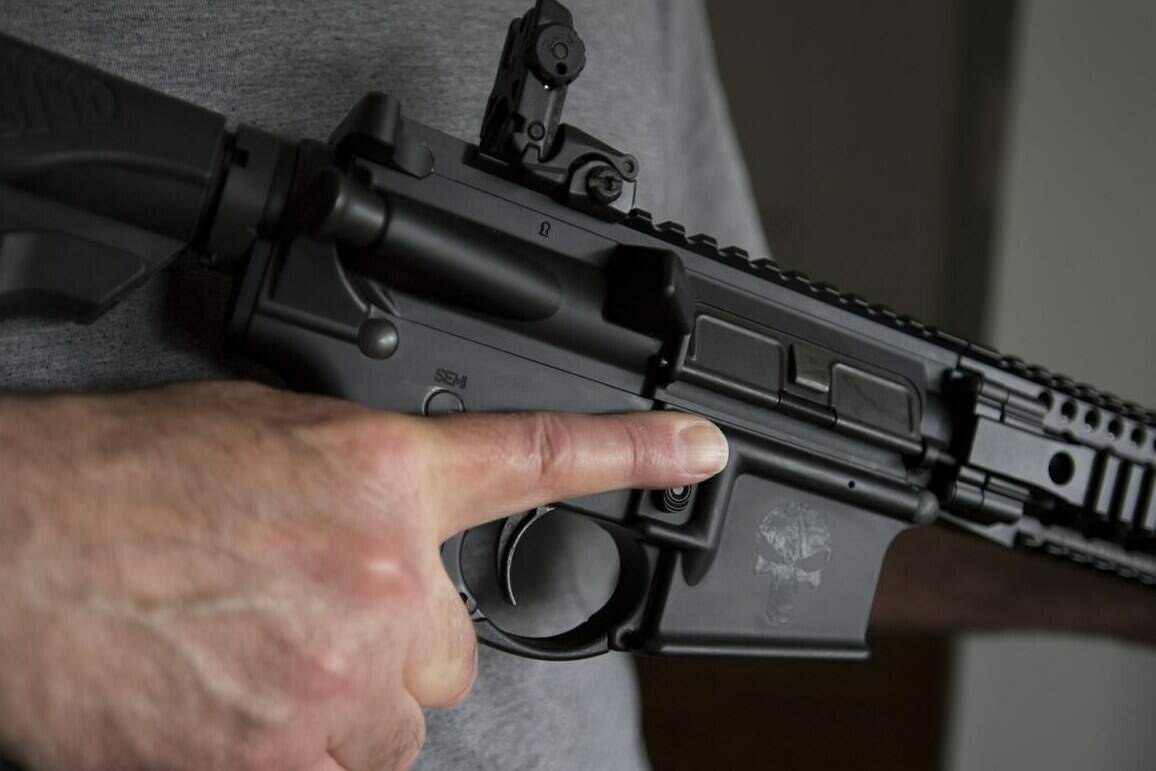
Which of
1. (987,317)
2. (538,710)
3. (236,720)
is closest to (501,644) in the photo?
(538,710)

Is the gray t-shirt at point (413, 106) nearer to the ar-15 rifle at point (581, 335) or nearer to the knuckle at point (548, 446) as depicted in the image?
the ar-15 rifle at point (581, 335)

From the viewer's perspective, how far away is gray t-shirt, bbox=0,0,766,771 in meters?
0.67

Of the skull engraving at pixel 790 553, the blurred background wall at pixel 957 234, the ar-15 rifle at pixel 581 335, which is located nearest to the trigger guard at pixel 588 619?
the ar-15 rifle at pixel 581 335

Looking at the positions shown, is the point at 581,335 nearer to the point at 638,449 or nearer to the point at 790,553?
the point at 638,449

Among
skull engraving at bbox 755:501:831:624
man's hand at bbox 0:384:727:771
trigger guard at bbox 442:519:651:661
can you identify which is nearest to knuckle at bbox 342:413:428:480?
man's hand at bbox 0:384:727:771

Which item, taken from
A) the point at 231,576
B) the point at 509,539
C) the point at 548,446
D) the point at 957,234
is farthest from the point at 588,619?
the point at 957,234

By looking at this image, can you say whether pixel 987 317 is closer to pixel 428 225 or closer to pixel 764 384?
pixel 764 384

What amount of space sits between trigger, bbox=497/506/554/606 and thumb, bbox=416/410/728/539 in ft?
0.19

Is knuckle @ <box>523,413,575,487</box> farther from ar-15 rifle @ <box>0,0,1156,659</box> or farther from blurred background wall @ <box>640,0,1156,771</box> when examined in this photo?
blurred background wall @ <box>640,0,1156,771</box>

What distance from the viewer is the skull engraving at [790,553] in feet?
2.84

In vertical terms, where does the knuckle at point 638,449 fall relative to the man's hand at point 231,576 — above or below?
above

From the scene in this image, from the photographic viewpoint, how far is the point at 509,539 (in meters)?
0.77

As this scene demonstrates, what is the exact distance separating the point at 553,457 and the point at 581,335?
10 centimetres

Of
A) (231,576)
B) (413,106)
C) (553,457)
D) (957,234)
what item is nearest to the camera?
(231,576)
